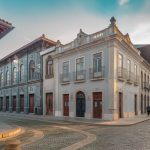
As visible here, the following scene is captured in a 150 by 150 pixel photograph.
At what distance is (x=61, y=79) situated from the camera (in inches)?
998

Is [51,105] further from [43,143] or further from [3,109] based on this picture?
[43,143]

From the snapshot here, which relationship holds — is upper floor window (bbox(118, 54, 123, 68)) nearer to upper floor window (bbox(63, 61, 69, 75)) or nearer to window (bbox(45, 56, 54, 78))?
upper floor window (bbox(63, 61, 69, 75))

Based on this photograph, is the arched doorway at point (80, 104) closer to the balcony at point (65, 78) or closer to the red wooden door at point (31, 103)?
the balcony at point (65, 78)

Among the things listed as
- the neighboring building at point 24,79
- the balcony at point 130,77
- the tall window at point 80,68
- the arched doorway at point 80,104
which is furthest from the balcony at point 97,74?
the neighboring building at point 24,79

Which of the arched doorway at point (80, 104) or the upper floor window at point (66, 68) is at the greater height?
the upper floor window at point (66, 68)

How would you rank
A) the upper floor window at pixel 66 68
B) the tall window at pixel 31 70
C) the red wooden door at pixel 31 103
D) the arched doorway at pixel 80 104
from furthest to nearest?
the tall window at pixel 31 70, the red wooden door at pixel 31 103, the upper floor window at pixel 66 68, the arched doorway at pixel 80 104

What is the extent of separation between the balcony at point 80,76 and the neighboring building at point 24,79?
21.6 feet

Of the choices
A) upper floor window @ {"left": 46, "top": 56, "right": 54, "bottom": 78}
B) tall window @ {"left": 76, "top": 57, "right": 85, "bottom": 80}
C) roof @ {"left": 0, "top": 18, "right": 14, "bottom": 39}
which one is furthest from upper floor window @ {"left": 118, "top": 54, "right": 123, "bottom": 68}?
roof @ {"left": 0, "top": 18, "right": 14, "bottom": 39}

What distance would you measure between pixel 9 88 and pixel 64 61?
51.0 ft

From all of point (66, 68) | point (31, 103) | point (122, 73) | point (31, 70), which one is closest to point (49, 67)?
point (66, 68)

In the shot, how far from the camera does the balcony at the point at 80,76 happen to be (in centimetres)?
2261

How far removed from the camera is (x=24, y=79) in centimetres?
3244

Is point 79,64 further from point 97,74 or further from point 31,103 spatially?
point 31,103

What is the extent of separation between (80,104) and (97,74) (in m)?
3.86
